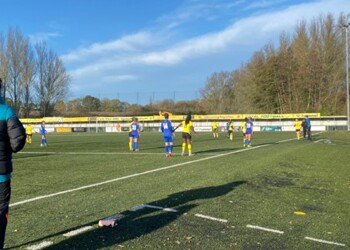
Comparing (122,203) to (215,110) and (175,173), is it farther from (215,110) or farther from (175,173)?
(215,110)

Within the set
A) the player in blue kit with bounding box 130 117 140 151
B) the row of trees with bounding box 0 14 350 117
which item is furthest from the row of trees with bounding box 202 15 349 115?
the player in blue kit with bounding box 130 117 140 151

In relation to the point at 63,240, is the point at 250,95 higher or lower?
higher

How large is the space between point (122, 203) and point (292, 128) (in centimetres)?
5802

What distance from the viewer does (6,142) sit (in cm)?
463

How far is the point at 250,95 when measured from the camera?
77.4m

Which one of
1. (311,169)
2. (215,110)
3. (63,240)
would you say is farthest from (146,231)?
(215,110)

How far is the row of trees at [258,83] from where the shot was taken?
6688 cm

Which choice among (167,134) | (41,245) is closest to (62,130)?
(167,134)

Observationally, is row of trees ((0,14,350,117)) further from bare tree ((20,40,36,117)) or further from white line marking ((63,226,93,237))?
white line marking ((63,226,93,237))

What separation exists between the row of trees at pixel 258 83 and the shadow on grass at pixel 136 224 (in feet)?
179

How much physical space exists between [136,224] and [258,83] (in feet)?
237

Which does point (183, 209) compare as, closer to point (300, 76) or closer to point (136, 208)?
point (136, 208)

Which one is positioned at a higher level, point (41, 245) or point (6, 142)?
point (6, 142)

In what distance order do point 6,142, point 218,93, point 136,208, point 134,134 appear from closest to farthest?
point 6,142 → point 136,208 → point 134,134 → point 218,93
